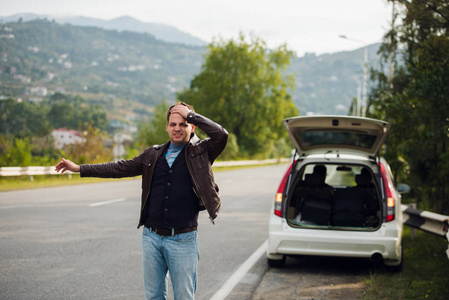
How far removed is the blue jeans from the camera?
3.89 meters

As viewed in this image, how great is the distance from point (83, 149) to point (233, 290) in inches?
982

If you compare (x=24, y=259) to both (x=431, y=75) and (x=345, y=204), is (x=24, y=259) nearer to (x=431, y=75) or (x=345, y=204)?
(x=345, y=204)

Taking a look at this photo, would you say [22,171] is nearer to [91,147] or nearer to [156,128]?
[91,147]

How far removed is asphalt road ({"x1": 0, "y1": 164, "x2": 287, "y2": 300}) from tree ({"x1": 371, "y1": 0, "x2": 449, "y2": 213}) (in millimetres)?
3505

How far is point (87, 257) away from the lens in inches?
303

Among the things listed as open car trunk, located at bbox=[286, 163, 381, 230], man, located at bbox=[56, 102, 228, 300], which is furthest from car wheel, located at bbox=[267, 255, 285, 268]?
man, located at bbox=[56, 102, 228, 300]

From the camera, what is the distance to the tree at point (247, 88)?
64.4 m

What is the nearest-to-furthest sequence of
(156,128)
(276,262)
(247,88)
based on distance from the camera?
(276,262)
(247,88)
(156,128)

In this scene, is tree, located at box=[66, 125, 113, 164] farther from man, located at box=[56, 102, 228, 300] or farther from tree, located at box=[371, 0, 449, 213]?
man, located at box=[56, 102, 228, 300]

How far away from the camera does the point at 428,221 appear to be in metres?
8.27

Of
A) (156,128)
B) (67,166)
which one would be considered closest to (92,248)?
(67,166)

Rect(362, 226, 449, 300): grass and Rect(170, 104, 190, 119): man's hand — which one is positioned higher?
Rect(170, 104, 190, 119): man's hand

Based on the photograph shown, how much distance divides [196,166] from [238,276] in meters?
3.51

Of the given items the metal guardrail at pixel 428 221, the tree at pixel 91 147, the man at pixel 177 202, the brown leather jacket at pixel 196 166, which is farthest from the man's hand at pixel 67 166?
the tree at pixel 91 147
